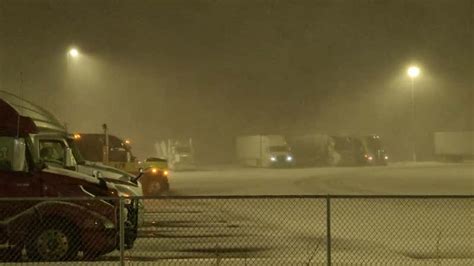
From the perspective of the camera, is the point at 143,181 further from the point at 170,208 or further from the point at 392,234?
the point at 392,234

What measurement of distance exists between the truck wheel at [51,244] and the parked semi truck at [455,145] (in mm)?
62114

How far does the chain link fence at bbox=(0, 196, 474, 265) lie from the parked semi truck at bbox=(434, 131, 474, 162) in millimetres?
49550

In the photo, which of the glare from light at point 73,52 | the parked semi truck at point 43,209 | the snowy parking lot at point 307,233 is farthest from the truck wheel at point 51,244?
the glare from light at point 73,52

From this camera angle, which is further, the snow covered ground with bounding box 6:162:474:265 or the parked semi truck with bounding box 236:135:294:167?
the parked semi truck with bounding box 236:135:294:167

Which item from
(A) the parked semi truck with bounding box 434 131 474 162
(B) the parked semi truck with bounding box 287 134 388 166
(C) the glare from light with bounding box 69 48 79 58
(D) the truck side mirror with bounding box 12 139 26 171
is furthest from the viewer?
(A) the parked semi truck with bounding box 434 131 474 162

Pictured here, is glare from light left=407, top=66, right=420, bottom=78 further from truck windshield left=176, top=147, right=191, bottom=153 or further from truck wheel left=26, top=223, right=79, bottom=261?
truck wheel left=26, top=223, right=79, bottom=261

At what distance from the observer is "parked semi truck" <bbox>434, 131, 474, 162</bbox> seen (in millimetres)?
69219

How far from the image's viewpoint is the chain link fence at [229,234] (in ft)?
37.8

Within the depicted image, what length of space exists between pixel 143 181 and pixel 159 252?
1565cm

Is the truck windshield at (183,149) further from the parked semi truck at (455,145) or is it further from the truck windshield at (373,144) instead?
the parked semi truck at (455,145)

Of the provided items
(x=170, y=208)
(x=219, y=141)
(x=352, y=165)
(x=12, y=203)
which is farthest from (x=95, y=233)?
(x=219, y=141)

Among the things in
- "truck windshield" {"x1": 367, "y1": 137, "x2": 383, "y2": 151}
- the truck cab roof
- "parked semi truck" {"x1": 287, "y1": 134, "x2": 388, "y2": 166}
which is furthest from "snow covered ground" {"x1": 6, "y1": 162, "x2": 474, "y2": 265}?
"truck windshield" {"x1": 367, "y1": 137, "x2": 383, "y2": 151}

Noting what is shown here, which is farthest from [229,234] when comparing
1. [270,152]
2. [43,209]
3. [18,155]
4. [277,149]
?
[277,149]

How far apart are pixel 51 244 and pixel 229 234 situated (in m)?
5.73
